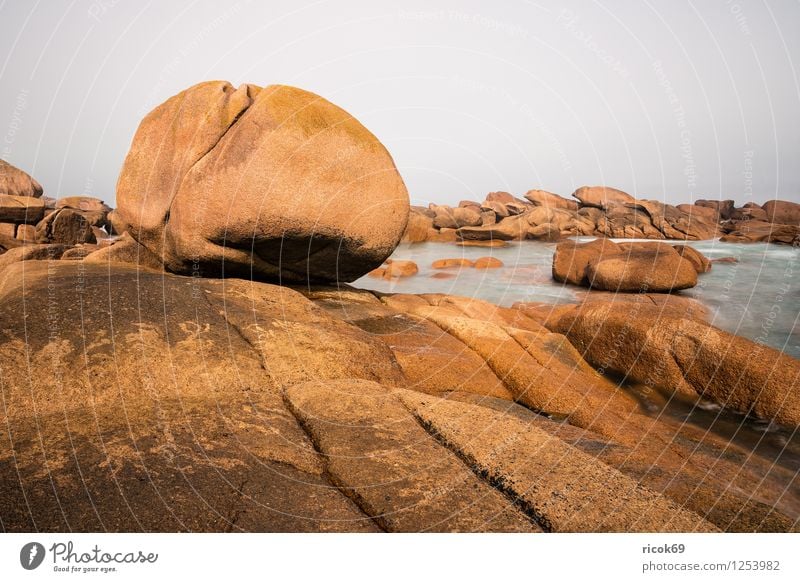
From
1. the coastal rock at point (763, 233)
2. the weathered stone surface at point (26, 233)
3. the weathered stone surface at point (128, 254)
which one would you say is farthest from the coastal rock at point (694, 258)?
the weathered stone surface at point (26, 233)

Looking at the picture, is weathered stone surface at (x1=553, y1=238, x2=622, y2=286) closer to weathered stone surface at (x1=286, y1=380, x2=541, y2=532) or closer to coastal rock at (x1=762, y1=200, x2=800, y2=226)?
weathered stone surface at (x1=286, y1=380, x2=541, y2=532)

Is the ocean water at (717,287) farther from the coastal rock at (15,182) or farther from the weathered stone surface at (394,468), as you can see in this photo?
the coastal rock at (15,182)

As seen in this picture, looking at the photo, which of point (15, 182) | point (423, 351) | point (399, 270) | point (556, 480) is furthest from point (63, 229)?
point (556, 480)

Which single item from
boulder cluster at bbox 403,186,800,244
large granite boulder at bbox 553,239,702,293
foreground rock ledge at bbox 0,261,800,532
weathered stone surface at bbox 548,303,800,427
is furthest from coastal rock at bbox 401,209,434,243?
foreground rock ledge at bbox 0,261,800,532

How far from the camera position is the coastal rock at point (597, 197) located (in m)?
53.8

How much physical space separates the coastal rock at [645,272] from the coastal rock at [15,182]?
1453 inches

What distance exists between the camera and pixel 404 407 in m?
4.47

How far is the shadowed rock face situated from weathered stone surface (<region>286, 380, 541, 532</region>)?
4826 mm

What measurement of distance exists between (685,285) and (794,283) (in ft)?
25.2

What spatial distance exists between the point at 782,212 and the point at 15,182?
69.6 metres

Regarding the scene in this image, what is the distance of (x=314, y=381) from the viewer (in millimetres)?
4922

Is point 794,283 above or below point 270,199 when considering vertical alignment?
below
